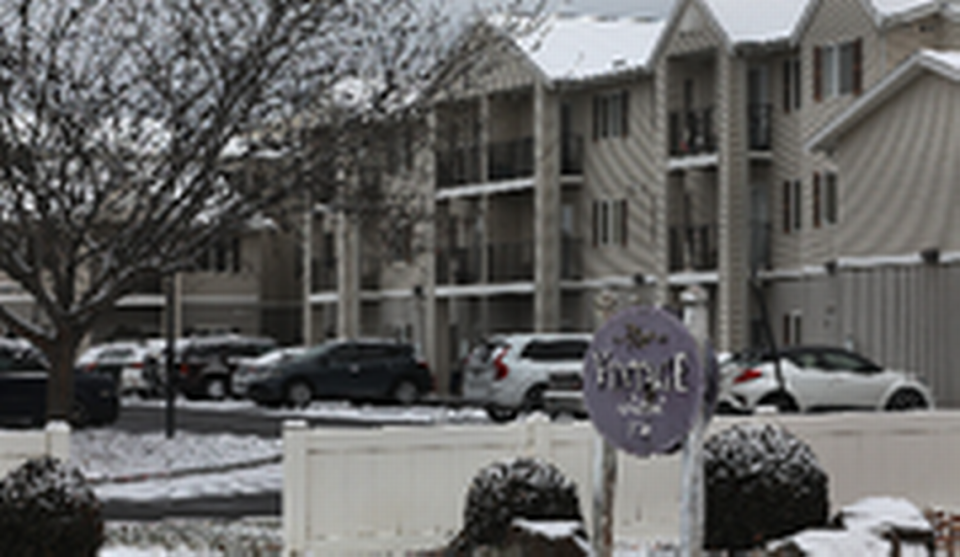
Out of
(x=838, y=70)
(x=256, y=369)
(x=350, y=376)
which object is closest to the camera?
(x=838, y=70)

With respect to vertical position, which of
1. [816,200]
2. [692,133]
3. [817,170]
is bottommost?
[816,200]

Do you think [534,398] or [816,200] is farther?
[816,200]

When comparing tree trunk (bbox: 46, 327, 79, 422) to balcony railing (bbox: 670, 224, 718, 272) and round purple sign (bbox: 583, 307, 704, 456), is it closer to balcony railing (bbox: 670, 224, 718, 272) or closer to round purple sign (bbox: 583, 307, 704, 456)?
round purple sign (bbox: 583, 307, 704, 456)

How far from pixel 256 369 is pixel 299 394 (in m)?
1.40

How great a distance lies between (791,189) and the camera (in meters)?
45.7

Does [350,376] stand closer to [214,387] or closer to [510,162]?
[214,387]

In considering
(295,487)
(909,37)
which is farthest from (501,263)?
(295,487)

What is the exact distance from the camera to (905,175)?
3675 centimetres

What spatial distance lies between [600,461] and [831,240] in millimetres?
31304

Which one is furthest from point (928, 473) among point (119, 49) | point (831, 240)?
point (831, 240)

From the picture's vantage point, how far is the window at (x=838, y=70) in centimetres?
4269

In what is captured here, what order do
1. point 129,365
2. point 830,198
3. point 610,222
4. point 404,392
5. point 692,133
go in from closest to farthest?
point 830,198 < point 404,392 < point 692,133 < point 610,222 < point 129,365

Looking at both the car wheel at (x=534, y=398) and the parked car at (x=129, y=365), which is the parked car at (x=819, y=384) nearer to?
the car wheel at (x=534, y=398)

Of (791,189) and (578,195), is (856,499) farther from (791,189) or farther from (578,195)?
(578,195)
